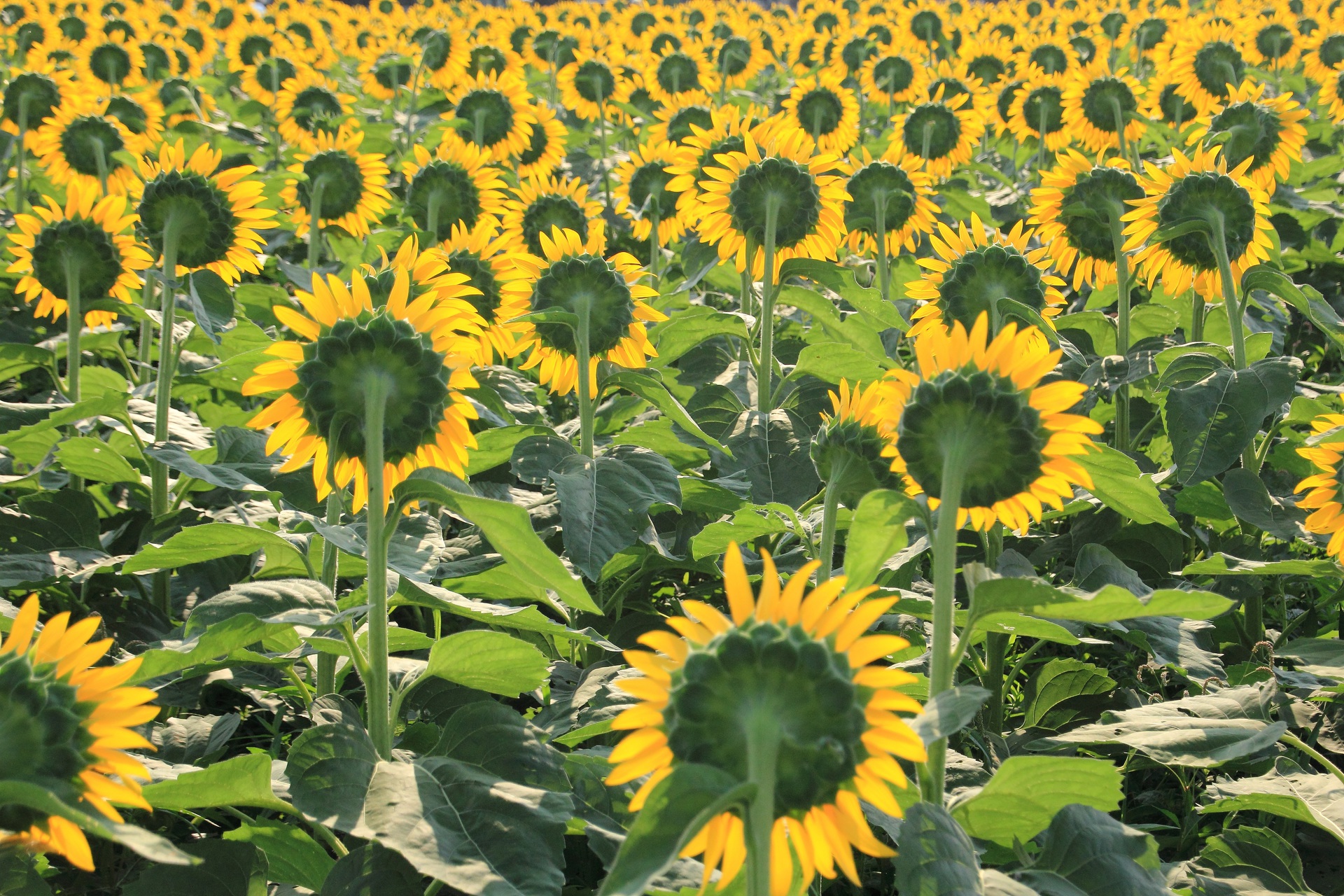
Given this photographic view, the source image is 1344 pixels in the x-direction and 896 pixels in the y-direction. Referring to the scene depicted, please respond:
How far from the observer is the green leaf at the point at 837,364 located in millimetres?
2824

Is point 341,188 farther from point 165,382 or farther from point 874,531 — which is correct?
point 874,531

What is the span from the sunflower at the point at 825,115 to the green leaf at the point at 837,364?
10.1 ft

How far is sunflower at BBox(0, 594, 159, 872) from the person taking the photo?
4.09ft

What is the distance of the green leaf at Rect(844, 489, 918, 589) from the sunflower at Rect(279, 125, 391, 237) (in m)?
3.25

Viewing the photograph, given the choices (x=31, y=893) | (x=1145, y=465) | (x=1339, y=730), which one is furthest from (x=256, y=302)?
(x=1339, y=730)

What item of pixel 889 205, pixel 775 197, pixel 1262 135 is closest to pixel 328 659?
pixel 775 197

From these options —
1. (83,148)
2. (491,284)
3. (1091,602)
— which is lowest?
(1091,602)

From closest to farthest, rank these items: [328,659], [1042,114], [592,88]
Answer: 1. [328,659]
2. [1042,114]
3. [592,88]

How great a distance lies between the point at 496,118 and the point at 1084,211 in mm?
3390

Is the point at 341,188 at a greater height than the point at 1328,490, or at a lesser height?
greater

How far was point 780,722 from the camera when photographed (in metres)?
1.18

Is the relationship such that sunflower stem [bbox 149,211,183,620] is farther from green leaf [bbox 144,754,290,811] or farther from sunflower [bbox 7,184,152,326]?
green leaf [bbox 144,754,290,811]

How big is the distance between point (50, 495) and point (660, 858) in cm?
236

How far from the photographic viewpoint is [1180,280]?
121 inches
